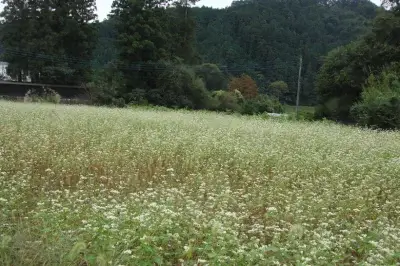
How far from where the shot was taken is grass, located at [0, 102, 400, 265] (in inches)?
125

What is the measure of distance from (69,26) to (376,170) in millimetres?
32583

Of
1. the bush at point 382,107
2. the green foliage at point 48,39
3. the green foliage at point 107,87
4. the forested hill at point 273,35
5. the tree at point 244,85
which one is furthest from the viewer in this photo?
the tree at point 244,85

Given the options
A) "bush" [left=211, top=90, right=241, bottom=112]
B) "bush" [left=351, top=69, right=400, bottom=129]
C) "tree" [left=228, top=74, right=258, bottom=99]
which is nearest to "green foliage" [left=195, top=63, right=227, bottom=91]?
"tree" [left=228, top=74, right=258, bottom=99]

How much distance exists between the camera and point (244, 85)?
46188mm

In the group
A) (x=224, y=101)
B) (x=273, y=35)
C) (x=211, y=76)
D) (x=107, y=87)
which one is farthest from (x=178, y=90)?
(x=273, y=35)

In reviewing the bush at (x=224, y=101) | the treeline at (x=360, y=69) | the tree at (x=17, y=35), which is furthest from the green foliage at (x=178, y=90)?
the tree at (x=17, y=35)

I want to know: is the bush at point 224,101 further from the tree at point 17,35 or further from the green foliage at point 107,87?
the tree at point 17,35

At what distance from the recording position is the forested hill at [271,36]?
44.4 m

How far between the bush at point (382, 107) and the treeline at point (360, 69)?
0.30ft

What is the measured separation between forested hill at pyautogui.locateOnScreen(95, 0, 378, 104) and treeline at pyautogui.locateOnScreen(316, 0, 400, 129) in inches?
661

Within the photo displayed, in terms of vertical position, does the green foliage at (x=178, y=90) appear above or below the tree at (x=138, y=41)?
below

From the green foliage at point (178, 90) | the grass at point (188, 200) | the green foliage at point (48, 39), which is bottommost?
the grass at point (188, 200)

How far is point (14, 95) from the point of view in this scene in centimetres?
3222

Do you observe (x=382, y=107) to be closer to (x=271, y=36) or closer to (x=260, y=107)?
(x=260, y=107)
